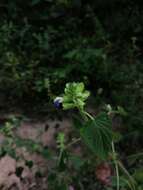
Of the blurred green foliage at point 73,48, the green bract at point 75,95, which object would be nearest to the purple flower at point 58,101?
the green bract at point 75,95

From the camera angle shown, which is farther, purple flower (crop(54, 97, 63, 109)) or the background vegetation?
the background vegetation

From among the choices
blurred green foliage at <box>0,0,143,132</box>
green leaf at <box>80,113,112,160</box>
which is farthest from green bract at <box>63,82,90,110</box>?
blurred green foliage at <box>0,0,143,132</box>

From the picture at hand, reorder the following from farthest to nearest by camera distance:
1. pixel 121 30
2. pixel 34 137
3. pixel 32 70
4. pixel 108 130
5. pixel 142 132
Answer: pixel 121 30, pixel 32 70, pixel 34 137, pixel 142 132, pixel 108 130

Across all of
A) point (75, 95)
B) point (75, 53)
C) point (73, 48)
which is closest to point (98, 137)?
point (75, 95)

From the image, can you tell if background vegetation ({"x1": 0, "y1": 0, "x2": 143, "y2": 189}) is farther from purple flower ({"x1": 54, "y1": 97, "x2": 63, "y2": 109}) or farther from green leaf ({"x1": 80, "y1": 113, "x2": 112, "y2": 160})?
green leaf ({"x1": 80, "y1": 113, "x2": 112, "y2": 160})

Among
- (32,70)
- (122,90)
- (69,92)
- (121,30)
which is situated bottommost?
(69,92)

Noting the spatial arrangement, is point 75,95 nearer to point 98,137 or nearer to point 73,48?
point 98,137

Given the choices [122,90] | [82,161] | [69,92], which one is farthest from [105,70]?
[69,92]

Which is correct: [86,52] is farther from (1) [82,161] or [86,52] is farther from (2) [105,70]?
(1) [82,161]
